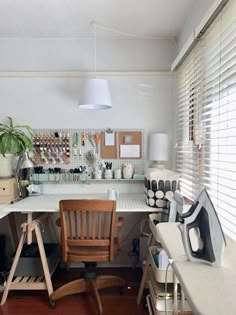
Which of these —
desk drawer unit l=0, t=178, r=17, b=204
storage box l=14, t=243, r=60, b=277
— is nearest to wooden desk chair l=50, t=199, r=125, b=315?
storage box l=14, t=243, r=60, b=277

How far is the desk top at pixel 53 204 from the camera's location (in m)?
2.16

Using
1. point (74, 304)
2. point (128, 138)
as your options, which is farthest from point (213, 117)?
point (74, 304)

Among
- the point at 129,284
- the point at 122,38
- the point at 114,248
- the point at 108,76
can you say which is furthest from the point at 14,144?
the point at 129,284

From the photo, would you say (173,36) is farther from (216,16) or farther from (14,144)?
(14,144)

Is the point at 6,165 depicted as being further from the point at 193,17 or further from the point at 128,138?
the point at 193,17

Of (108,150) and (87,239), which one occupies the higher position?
(108,150)

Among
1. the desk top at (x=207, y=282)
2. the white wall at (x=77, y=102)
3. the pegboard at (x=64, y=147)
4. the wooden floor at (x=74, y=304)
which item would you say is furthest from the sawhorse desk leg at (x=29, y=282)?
the desk top at (x=207, y=282)

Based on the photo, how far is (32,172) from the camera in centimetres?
278

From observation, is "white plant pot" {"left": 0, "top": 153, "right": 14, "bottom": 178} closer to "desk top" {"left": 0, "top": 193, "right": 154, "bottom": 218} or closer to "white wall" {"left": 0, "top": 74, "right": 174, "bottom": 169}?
"desk top" {"left": 0, "top": 193, "right": 154, "bottom": 218}

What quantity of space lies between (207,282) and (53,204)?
5.50 feet

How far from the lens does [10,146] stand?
2.52 meters

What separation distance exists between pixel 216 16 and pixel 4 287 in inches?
104

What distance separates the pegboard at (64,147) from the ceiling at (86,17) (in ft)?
3.23

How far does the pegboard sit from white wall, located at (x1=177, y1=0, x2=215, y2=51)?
100 cm
